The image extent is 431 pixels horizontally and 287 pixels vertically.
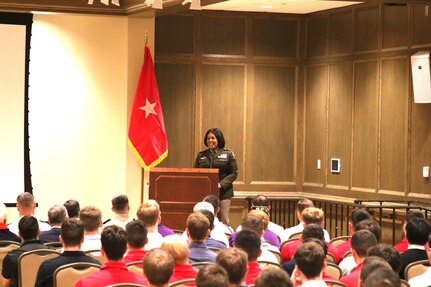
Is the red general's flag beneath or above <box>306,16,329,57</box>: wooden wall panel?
beneath

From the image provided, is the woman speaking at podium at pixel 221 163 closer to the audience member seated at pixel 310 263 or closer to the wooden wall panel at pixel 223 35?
the wooden wall panel at pixel 223 35

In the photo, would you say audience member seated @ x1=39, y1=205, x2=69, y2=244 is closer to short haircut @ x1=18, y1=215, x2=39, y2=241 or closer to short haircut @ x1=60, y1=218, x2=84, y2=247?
short haircut @ x1=18, y1=215, x2=39, y2=241

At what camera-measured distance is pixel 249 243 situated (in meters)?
5.25

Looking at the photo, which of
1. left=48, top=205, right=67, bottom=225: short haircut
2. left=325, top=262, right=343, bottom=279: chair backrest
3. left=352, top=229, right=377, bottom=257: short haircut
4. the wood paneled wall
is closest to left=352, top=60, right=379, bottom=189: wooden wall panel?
the wood paneled wall

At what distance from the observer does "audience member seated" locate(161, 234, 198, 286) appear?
5.16 metres

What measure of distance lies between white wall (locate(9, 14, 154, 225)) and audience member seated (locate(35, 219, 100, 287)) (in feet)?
21.2

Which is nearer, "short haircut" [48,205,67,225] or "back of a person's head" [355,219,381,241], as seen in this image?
"back of a person's head" [355,219,381,241]

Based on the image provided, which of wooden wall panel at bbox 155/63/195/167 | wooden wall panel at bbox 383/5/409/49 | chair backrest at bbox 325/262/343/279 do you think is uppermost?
wooden wall panel at bbox 383/5/409/49

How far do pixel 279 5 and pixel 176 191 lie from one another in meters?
3.85

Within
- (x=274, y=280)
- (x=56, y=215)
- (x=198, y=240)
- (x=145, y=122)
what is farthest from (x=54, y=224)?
(x=145, y=122)

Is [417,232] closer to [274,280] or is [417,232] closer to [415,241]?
[415,241]

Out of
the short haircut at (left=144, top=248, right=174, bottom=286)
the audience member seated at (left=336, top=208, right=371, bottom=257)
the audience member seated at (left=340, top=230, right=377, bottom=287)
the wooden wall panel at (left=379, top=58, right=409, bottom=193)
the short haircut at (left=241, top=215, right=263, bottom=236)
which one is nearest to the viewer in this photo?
the short haircut at (left=144, top=248, right=174, bottom=286)

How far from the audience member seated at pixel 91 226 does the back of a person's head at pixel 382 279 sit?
322 centimetres

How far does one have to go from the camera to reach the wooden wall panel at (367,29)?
1232 cm
